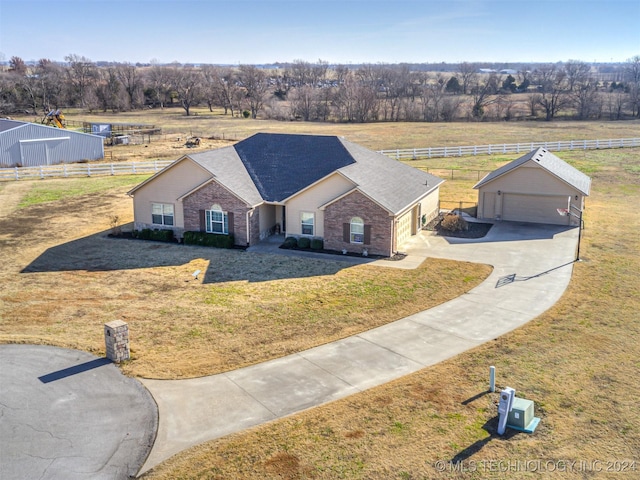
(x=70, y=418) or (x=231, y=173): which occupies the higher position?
(x=231, y=173)

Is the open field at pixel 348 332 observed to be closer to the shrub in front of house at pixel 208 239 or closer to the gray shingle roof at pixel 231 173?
the shrub in front of house at pixel 208 239

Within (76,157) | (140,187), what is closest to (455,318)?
(140,187)

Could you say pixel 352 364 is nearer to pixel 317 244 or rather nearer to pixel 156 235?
pixel 317 244

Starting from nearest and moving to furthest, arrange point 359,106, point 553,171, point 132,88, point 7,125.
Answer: point 553,171 → point 7,125 → point 359,106 → point 132,88

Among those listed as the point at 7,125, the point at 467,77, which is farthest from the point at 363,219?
the point at 467,77

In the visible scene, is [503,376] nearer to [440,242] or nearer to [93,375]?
[93,375]
